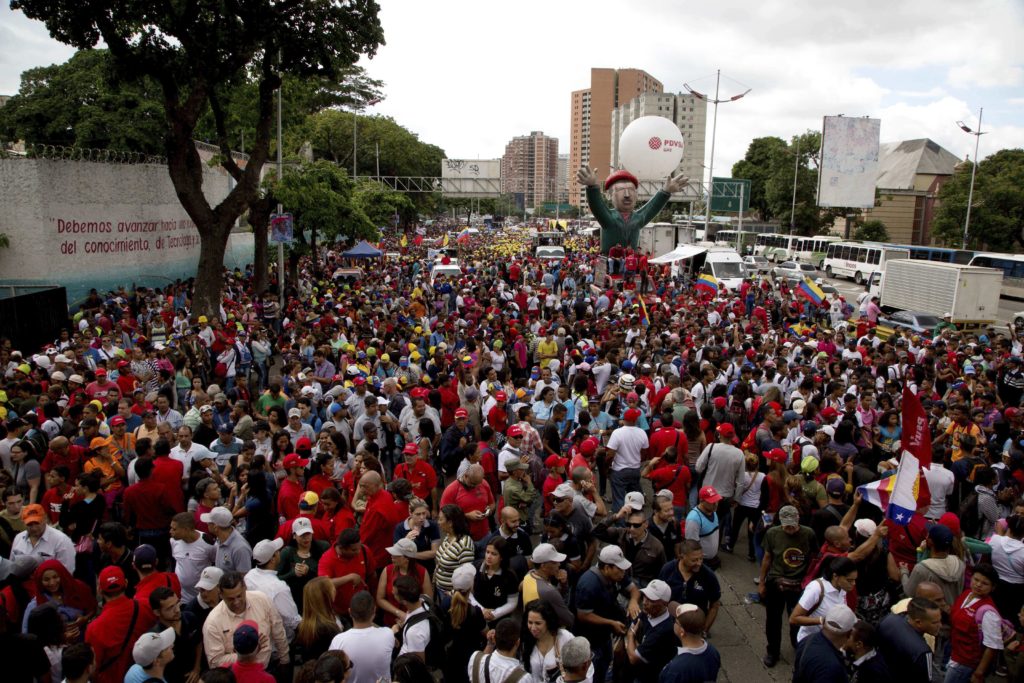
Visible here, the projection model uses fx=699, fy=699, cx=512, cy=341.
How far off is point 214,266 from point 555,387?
41.8 feet

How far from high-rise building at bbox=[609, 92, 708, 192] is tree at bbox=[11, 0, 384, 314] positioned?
106293 millimetres

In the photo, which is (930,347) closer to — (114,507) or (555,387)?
(555,387)

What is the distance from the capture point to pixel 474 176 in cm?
4988

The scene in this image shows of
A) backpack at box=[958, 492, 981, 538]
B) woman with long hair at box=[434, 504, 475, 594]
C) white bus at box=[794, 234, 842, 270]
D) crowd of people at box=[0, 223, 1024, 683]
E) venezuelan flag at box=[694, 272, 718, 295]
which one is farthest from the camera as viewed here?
white bus at box=[794, 234, 842, 270]

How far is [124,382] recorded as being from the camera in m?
9.77

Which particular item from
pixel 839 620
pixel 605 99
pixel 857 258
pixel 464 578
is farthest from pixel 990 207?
pixel 605 99

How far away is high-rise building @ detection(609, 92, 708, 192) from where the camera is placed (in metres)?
123

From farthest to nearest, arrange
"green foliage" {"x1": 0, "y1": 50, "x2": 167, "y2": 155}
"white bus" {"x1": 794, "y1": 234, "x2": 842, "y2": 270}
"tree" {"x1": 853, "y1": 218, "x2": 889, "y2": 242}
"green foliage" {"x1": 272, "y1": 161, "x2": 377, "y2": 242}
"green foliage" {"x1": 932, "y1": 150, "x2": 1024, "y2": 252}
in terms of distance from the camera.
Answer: "tree" {"x1": 853, "y1": 218, "x2": 889, "y2": 242}, "white bus" {"x1": 794, "y1": 234, "x2": 842, "y2": 270}, "green foliage" {"x1": 932, "y1": 150, "x2": 1024, "y2": 252}, "green foliage" {"x1": 0, "y1": 50, "x2": 167, "y2": 155}, "green foliage" {"x1": 272, "y1": 161, "x2": 377, "y2": 242}

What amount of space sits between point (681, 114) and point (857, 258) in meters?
105

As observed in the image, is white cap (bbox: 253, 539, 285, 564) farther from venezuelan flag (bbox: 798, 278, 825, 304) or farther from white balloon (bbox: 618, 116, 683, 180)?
white balloon (bbox: 618, 116, 683, 180)

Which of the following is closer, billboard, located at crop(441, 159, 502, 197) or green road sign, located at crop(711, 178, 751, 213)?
green road sign, located at crop(711, 178, 751, 213)

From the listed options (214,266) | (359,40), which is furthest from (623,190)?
(214,266)

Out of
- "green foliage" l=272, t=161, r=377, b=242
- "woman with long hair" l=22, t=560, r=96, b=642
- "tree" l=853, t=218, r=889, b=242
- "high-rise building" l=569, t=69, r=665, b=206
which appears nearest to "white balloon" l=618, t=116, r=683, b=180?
"green foliage" l=272, t=161, r=377, b=242

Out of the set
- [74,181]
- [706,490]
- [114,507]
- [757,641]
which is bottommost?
[757,641]
